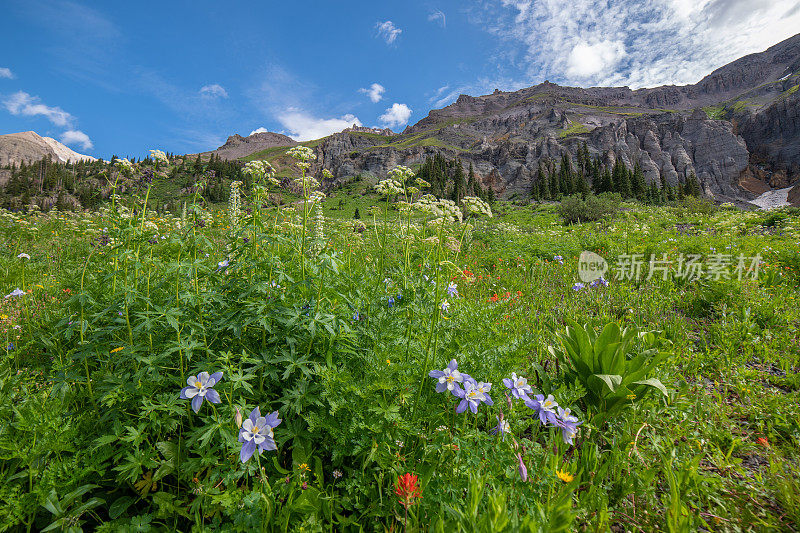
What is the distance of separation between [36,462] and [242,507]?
131cm

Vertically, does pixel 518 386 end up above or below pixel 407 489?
above

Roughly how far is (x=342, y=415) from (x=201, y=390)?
80cm

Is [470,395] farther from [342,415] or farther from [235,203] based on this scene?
[235,203]

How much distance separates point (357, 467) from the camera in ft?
6.66

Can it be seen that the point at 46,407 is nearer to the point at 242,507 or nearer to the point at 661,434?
the point at 242,507

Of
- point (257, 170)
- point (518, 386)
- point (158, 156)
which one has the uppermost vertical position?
point (158, 156)

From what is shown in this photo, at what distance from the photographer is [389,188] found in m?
3.00

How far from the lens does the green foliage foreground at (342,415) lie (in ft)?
5.49

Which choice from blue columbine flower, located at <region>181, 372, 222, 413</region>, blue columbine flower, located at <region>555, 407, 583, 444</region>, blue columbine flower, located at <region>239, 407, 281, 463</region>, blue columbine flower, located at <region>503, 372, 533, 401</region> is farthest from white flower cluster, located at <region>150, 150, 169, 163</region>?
blue columbine flower, located at <region>555, 407, 583, 444</region>

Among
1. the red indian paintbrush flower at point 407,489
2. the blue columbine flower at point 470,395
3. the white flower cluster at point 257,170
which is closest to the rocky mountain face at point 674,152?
the white flower cluster at point 257,170

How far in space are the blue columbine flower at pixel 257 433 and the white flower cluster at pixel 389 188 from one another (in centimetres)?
206

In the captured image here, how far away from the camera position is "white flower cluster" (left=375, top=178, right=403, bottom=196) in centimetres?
298

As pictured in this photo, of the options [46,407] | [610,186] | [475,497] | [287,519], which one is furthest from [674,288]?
[610,186]

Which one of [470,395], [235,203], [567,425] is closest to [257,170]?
[235,203]
